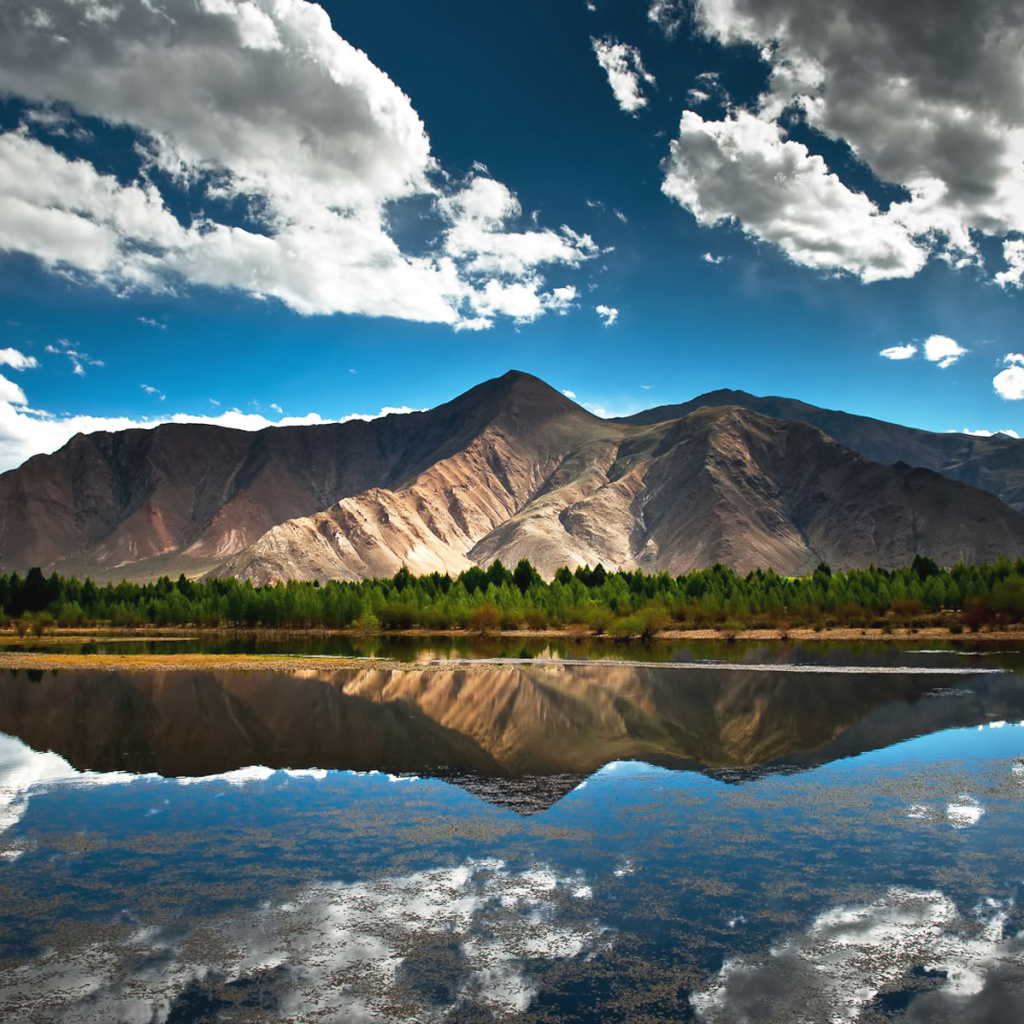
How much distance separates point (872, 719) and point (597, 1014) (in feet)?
95.1

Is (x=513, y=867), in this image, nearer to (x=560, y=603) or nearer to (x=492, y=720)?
(x=492, y=720)

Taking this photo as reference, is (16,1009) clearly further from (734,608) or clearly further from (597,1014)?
(734,608)

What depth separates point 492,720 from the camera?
36.4 meters

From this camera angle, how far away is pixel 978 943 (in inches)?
516

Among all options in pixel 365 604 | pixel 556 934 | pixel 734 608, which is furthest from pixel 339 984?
pixel 365 604

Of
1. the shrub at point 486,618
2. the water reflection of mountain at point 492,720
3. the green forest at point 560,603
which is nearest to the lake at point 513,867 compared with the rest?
the water reflection of mountain at point 492,720

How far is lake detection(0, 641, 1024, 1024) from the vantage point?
1165 centimetres

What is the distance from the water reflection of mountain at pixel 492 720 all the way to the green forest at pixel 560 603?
5576 cm

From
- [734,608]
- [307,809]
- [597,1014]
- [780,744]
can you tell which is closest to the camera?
[597,1014]

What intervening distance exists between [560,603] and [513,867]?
10859 centimetres

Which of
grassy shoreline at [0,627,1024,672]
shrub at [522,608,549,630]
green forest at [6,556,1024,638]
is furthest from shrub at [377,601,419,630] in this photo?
shrub at [522,608,549,630]

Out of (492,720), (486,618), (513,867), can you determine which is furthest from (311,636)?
(513,867)

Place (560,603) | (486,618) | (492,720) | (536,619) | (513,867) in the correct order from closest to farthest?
1. (513,867)
2. (492,720)
3. (486,618)
4. (536,619)
5. (560,603)

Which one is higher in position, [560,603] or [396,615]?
[560,603]
